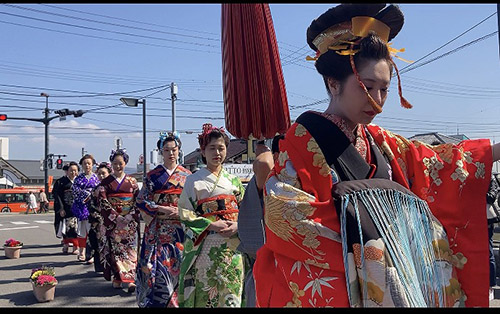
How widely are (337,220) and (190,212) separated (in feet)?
7.51

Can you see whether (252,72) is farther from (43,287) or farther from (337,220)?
(43,287)

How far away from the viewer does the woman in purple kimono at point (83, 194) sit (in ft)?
30.1

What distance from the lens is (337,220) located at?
1645 mm

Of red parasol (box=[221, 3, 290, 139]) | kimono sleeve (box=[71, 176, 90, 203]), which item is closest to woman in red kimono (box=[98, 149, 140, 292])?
kimono sleeve (box=[71, 176, 90, 203])

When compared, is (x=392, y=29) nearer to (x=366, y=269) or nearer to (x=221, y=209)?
(x=366, y=269)

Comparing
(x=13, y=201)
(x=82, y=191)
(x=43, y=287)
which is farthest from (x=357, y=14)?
(x=13, y=201)

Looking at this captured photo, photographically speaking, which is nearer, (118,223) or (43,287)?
(43,287)

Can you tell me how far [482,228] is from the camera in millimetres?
1797

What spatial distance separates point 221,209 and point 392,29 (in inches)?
Answer: 89.4

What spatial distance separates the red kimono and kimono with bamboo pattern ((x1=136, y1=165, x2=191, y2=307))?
3017 mm

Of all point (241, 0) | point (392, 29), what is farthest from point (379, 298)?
point (241, 0)

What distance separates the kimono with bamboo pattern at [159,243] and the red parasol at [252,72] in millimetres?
2640

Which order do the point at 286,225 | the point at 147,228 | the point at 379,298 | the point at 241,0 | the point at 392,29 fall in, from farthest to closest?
the point at 147,228 < the point at 241,0 < the point at 392,29 < the point at 286,225 < the point at 379,298
